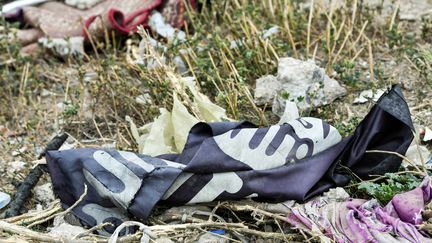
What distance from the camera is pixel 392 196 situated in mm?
2457

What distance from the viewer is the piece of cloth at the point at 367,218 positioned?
7.55 ft

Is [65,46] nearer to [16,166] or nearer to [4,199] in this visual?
[16,166]

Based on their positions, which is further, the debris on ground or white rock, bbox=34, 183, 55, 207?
the debris on ground

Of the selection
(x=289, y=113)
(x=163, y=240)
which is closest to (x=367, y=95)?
(x=289, y=113)

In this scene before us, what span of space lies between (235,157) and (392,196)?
57cm

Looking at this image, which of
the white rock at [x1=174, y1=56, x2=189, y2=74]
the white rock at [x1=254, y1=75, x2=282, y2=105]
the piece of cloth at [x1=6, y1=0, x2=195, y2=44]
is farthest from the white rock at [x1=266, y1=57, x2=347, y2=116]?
the piece of cloth at [x1=6, y1=0, x2=195, y2=44]

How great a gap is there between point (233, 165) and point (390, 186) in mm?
565

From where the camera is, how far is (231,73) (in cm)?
331

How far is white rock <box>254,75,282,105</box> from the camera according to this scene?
10.4 ft

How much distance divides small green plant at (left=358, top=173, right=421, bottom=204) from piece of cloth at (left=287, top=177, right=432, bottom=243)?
37mm

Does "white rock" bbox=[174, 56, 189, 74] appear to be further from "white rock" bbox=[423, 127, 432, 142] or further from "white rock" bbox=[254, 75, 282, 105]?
"white rock" bbox=[423, 127, 432, 142]

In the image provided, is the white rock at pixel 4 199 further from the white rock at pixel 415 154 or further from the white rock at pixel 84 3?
the white rock at pixel 84 3

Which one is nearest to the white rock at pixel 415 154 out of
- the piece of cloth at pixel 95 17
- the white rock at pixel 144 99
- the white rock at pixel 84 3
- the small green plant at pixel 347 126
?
the small green plant at pixel 347 126

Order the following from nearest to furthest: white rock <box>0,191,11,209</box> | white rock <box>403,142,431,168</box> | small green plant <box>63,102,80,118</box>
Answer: white rock <box>403,142,431,168</box>, white rock <box>0,191,11,209</box>, small green plant <box>63,102,80,118</box>
